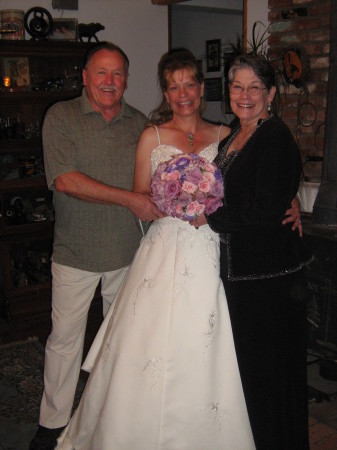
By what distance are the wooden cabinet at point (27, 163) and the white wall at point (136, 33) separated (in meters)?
0.45

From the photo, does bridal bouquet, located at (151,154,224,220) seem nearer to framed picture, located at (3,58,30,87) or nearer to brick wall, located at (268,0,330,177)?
brick wall, located at (268,0,330,177)

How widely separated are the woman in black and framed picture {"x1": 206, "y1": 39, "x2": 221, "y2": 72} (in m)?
4.15

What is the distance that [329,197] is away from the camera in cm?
281

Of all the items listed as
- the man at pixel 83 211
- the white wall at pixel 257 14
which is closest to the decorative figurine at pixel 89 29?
the white wall at pixel 257 14

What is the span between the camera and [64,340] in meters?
2.39

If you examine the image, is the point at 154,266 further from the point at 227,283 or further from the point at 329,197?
the point at 329,197

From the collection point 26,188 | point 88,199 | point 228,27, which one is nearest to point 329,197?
point 88,199

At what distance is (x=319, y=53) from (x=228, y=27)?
310 centimetres

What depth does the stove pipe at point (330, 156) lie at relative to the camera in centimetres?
275

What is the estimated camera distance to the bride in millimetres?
2021

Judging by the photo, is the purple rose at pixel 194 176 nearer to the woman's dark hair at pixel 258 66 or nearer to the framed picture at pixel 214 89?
the woman's dark hair at pixel 258 66

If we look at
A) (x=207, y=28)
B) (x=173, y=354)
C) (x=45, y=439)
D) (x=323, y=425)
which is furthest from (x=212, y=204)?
(x=207, y=28)

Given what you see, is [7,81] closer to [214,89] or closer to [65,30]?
[65,30]

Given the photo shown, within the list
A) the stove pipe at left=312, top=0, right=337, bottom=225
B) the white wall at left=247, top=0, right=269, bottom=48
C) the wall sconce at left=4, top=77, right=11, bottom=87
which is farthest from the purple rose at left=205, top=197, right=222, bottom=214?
the wall sconce at left=4, top=77, right=11, bottom=87
